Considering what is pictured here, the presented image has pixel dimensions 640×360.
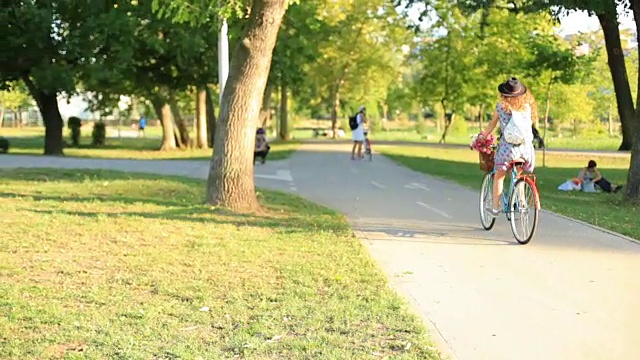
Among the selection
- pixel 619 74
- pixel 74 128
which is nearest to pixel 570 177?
pixel 619 74

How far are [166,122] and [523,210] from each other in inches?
1110

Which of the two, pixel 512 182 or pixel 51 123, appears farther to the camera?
pixel 51 123

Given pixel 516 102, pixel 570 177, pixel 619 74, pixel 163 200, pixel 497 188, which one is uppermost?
pixel 619 74

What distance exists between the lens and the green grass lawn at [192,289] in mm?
4992

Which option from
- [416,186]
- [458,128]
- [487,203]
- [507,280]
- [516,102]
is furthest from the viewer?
[458,128]

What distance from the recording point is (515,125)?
29.7 ft

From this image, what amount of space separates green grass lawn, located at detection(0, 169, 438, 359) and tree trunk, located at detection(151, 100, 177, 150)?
2369 centimetres

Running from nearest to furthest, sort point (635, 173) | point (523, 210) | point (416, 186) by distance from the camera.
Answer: point (523, 210) → point (635, 173) → point (416, 186)

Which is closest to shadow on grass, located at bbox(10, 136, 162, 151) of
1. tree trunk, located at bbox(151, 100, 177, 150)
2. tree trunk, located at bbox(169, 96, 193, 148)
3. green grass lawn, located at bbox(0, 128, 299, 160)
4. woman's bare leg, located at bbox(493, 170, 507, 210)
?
green grass lawn, located at bbox(0, 128, 299, 160)

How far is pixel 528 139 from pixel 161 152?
26692 mm

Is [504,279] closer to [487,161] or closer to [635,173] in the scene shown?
[487,161]

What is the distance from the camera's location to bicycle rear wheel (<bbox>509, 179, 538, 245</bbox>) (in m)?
8.81

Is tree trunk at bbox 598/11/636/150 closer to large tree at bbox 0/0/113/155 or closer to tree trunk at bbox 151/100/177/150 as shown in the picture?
large tree at bbox 0/0/113/155

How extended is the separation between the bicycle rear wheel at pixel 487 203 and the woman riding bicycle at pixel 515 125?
22.8 inches
